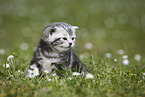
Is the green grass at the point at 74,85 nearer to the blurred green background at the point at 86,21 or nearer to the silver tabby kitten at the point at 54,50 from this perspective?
the silver tabby kitten at the point at 54,50

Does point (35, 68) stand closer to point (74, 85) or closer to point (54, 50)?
point (54, 50)

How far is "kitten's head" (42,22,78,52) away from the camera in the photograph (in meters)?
3.56

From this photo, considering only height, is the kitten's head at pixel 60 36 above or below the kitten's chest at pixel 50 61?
above

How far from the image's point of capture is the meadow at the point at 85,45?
127 inches

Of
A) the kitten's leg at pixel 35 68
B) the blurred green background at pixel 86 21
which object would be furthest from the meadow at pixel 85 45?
the kitten's leg at pixel 35 68

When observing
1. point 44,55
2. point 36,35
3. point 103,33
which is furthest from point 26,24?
point 44,55

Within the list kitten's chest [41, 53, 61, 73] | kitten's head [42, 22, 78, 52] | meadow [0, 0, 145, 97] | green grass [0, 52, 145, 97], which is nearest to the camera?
green grass [0, 52, 145, 97]

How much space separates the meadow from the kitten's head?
37 cm

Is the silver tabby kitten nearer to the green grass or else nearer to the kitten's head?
the kitten's head

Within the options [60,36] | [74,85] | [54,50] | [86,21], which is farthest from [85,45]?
[74,85]

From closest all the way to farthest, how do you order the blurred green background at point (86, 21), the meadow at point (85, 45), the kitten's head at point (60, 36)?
1. the meadow at point (85, 45)
2. the kitten's head at point (60, 36)
3. the blurred green background at point (86, 21)

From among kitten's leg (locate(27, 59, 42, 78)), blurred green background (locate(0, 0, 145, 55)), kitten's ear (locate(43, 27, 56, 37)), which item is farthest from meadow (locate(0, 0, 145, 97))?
kitten's ear (locate(43, 27, 56, 37))

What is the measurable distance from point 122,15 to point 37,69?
9.63 meters

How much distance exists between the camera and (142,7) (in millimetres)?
13539
